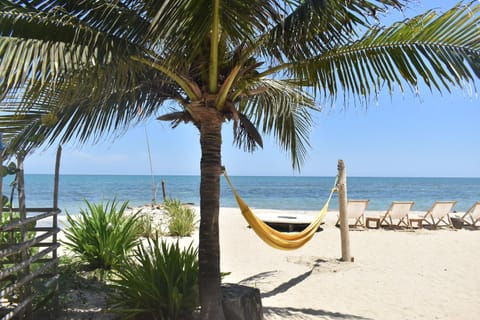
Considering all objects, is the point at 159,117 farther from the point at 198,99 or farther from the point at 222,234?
the point at 222,234

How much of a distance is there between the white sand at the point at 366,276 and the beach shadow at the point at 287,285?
0.04ft

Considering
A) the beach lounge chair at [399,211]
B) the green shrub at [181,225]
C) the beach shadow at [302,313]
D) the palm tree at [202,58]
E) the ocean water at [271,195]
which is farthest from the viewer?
the ocean water at [271,195]

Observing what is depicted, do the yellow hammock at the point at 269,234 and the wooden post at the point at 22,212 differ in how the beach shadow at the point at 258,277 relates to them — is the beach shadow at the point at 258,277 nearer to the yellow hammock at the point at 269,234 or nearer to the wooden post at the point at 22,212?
the yellow hammock at the point at 269,234

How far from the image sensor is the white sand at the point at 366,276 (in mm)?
4113

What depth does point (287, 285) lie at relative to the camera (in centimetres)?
506

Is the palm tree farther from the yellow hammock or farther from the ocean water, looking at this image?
the ocean water

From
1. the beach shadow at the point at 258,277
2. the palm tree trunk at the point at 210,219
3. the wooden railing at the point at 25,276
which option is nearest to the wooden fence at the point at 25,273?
the wooden railing at the point at 25,276

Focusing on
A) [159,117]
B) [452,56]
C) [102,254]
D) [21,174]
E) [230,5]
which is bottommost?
[102,254]

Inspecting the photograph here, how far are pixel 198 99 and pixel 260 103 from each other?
4.45 ft

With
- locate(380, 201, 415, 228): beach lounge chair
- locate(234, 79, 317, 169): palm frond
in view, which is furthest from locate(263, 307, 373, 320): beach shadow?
locate(380, 201, 415, 228): beach lounge chair

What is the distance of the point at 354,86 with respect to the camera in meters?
2.92

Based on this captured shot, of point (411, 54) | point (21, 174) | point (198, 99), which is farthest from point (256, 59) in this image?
point (21, 174)

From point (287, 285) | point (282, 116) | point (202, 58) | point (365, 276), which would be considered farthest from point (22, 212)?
point (365, 276)

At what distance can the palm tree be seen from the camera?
7.19 ft
